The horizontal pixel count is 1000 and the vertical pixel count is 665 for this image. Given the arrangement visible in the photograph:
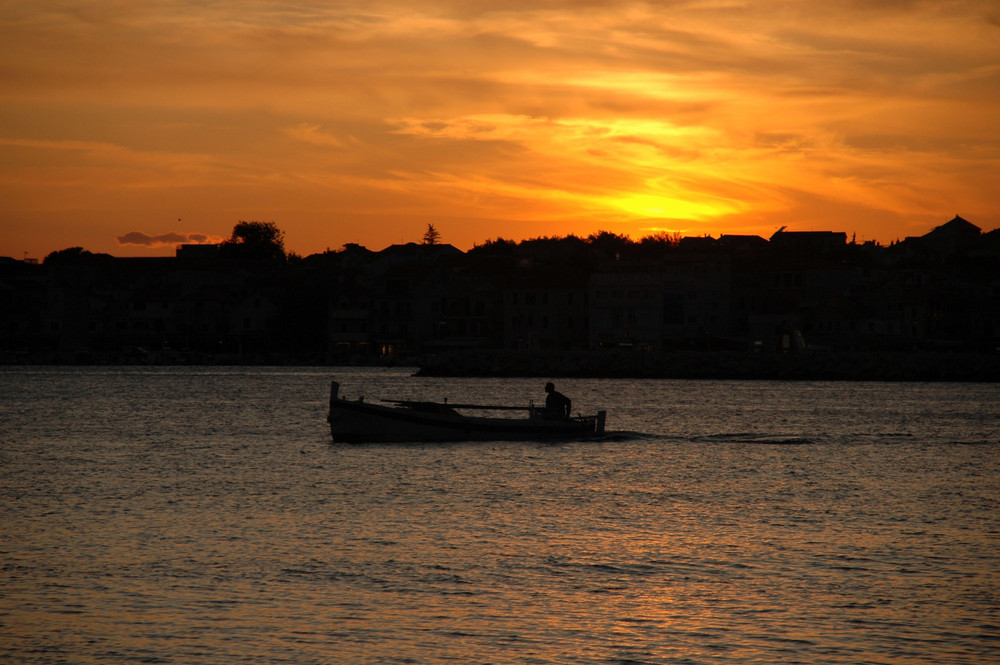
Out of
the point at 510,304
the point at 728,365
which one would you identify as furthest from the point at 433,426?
the point at 510,304

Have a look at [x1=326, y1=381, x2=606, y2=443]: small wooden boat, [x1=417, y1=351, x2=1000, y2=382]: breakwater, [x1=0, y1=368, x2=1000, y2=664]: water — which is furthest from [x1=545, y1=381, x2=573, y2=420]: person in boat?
[x1=417, y1=351, x2=1000, y2=382]: breakwater

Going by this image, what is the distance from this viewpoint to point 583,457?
45188 mm

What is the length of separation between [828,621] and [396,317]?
145587mm

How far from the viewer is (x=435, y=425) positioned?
46.2 m

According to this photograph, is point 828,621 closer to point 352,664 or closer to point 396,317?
point 352,664

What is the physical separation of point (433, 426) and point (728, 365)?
91.6 metres

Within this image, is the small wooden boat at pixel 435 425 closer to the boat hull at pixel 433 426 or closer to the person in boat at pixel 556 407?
the boat hull at pixel 433 426

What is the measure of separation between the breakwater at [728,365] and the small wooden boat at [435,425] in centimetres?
8692

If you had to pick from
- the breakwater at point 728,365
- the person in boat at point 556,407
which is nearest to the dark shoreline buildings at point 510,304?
the breakwater at point 728,365

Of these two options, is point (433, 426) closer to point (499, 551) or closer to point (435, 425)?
point (435, 425)

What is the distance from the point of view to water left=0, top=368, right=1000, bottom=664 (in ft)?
56.4

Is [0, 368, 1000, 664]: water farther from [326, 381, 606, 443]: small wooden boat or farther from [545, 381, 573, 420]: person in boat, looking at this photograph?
[545, 381, 573, 420]: person in boat

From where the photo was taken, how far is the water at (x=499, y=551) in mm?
17203

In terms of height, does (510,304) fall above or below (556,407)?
above
